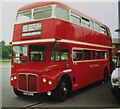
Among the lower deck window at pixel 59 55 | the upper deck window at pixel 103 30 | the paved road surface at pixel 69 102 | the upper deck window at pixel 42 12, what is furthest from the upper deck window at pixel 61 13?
the upper deck window at pixel 103 30

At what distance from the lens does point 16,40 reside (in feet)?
31.0

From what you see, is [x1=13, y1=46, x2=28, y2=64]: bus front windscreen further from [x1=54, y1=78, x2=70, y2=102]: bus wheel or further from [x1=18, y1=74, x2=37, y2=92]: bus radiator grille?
[x1=54, y1=78, x2=70, y2=102]: bus wheel

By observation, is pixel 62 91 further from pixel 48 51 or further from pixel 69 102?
pixel 48 51

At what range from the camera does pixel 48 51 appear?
893 cm

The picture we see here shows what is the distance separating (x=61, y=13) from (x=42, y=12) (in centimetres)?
75

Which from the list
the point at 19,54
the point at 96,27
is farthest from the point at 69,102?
the point at 96,27

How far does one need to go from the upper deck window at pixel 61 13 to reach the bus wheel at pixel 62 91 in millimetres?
2461

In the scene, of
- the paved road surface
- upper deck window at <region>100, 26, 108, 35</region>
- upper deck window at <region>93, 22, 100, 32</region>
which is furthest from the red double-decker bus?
upper deck window at <region>100, 26, 108, 35</region>

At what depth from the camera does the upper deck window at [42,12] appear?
29.0 feet

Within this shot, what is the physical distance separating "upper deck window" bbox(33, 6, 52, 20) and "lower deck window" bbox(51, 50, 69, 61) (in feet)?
4.82

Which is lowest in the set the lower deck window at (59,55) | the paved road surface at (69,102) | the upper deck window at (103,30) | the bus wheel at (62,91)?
the paved road surface at (69,102)

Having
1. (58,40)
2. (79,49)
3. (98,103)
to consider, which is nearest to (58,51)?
(58,40)

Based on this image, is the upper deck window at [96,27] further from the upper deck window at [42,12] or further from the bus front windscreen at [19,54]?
the bus front windscreen at [19,54]

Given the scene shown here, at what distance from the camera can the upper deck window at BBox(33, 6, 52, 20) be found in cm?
884
